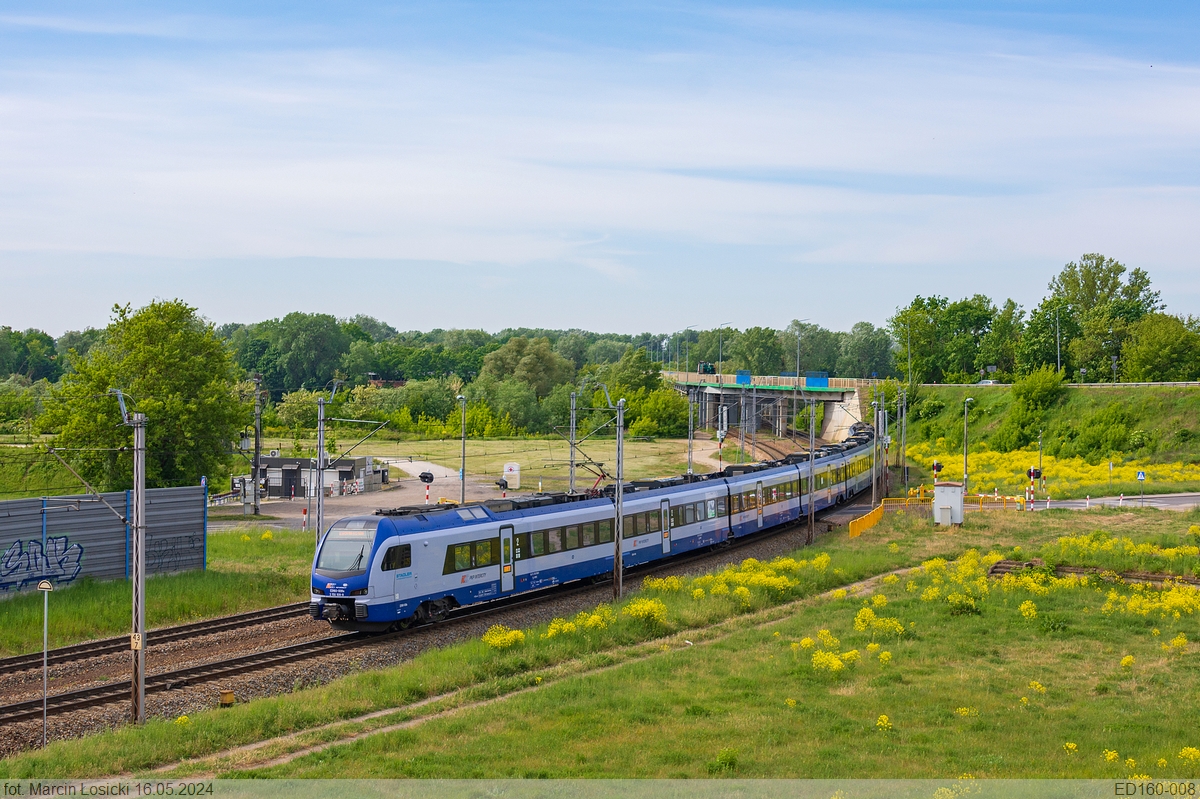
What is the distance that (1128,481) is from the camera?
70.9 m

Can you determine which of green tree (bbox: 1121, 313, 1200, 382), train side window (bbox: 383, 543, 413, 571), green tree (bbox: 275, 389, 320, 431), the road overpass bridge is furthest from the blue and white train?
green tree (bbox: 275, 389, 320, 431)

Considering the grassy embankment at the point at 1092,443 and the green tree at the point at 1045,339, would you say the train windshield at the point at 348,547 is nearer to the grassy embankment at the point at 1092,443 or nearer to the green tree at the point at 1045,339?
the grassy embankment at the point at 1092,443

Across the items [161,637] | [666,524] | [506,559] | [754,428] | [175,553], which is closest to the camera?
[161,637]

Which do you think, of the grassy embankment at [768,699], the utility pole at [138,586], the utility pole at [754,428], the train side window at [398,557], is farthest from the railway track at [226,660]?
the utility pole at [754,428]

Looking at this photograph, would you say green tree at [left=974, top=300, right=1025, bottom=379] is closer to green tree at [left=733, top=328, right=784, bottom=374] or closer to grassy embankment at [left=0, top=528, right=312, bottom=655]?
green tree at [left=733, top=328, right=784, bottom=374]

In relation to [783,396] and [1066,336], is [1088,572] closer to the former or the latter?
[783,396]

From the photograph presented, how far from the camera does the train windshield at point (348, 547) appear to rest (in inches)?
1007

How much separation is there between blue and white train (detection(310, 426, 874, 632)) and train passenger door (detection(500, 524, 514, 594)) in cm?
3

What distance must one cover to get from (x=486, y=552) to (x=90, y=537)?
13.2 m

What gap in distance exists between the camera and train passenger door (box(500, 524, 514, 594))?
29578 millimetres

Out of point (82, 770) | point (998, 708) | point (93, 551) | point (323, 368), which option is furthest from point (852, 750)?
point (323, 368)

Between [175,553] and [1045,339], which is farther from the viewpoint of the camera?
[1045,339]

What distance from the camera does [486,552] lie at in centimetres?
2897

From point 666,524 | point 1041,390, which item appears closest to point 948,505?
point 666,524
